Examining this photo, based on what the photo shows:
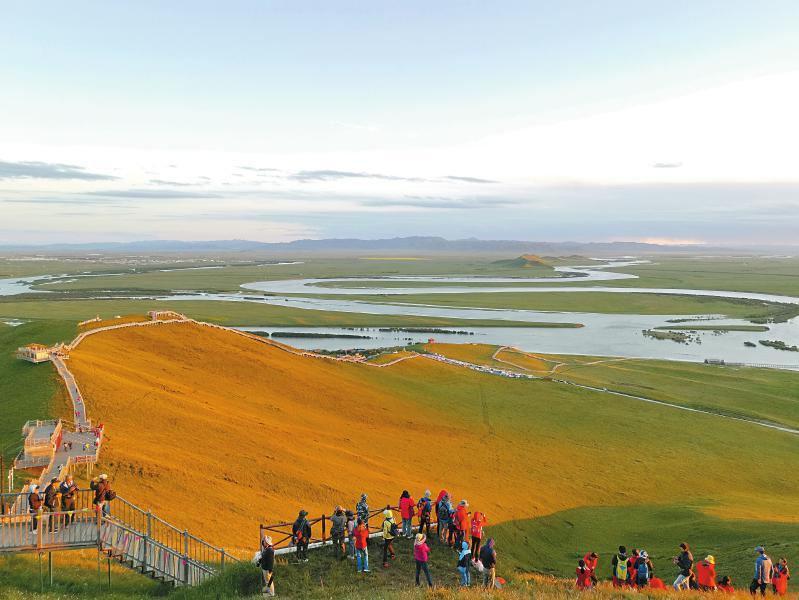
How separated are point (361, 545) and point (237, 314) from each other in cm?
11490

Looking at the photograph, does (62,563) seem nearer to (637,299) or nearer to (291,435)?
(291,435)

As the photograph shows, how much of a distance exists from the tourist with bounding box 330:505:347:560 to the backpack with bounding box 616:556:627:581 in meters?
8.74

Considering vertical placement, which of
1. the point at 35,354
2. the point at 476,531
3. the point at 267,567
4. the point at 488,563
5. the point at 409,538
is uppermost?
the point at 35,354

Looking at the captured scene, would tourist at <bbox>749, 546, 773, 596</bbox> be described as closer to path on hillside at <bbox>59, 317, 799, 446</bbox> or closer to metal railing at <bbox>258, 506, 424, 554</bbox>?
metal railing at <bbox>258, 506, 424, 554</bbox>

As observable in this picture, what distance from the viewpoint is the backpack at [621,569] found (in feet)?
62.3

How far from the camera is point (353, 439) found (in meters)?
41.2

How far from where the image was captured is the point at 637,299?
167875 millimetres

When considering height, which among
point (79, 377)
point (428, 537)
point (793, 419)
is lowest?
point (793, 419)

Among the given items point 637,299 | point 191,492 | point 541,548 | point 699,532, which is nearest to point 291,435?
point 191,492

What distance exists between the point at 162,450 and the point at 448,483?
1605 centimetres

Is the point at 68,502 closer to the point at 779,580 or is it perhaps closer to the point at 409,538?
the point at 409,538

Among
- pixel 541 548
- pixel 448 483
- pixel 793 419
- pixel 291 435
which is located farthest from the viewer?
pixel 793 419

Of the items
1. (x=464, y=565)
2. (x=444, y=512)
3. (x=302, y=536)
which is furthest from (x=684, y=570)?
(x=302, y=536)

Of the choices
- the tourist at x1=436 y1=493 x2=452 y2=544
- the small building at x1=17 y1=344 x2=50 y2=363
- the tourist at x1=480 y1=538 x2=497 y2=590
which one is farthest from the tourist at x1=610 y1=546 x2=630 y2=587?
the small building at x1=17 y1=344 x2=50 y2=363
